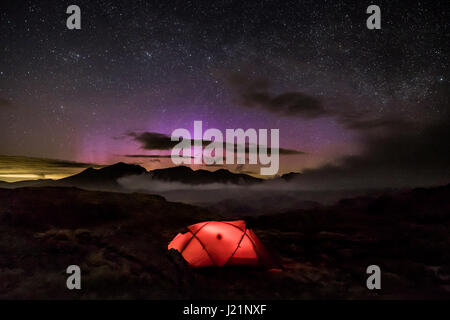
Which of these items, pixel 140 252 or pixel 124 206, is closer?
pixel 140 252

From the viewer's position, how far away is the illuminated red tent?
991 centimetres

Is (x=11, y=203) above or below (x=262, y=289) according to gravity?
above

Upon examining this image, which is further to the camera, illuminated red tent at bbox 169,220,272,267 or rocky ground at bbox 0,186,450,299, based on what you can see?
illuminated red tent at bbox 169,220,272,267

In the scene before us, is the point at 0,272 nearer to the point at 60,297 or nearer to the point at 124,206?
the point at 60,297

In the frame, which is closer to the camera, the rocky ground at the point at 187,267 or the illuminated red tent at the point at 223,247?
the rocky ground at the point at 187,267

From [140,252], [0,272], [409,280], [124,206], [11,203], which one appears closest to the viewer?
[0,272]

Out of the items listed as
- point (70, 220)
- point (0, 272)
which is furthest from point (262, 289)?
point (70, 220)

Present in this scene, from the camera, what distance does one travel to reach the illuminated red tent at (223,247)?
9906 millimetres

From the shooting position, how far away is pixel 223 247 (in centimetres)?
1006

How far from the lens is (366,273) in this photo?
10227 millimetres

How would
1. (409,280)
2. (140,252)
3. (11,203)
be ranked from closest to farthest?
(140,252), (409,280), (11,203)

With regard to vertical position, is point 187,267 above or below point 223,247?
below

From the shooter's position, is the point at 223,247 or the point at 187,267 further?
the point at 223,247
